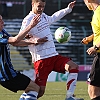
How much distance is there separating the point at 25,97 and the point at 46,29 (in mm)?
1497

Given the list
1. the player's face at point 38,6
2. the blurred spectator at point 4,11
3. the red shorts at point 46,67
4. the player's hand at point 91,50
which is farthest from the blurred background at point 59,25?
the player's hand at point 91,50

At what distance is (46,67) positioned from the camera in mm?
8977

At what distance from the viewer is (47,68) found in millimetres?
8992

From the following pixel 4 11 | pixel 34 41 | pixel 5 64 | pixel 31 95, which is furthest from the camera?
pixel 4 11

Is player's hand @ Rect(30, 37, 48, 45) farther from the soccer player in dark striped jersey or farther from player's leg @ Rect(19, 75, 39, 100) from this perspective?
player's leg @ Rect(19, 75, 39, 100)

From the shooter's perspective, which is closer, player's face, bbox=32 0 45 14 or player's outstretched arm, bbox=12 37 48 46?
player's outstretched arm, bbox=12 37 48 46

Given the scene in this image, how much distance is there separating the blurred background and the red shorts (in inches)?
453

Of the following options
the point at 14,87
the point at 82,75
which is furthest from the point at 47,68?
the point at 82,75

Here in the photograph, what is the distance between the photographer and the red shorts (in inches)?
352

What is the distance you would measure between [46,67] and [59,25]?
16077 millimetres

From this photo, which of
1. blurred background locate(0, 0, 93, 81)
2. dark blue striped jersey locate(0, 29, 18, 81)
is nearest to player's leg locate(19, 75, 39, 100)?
dark blue striped jersey locate(0, 29, 18, 81)

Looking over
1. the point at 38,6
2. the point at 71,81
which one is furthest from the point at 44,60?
the point at 38,6

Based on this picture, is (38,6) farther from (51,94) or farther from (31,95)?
(51,94)

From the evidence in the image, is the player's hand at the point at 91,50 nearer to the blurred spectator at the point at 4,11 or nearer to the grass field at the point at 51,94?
the grass field at the point at 51,94
